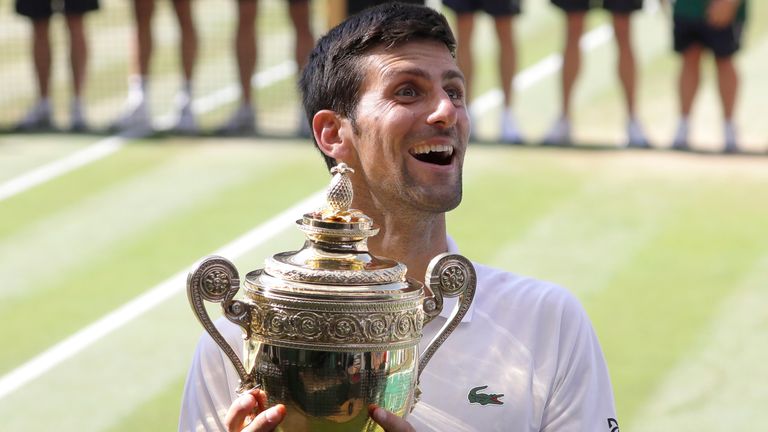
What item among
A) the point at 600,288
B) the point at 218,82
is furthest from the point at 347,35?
the point at 218,82

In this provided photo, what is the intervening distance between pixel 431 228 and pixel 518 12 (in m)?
8.21

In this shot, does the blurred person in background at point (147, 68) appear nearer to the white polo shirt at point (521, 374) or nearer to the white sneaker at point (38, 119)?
the white sneaker at point (38, 119)

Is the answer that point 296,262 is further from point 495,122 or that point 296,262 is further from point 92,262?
point 495,122

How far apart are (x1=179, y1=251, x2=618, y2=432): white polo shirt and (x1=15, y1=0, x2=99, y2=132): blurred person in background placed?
901cm

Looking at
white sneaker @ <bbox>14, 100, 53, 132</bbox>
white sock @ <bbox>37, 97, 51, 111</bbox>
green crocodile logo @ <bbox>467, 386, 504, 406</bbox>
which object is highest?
green crocodile logo @ <bbox>467, 386, 504, 406</bbox>

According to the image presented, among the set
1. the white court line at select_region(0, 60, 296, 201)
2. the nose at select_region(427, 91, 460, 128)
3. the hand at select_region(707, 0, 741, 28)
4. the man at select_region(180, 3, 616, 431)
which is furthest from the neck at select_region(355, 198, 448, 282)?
the hand at select_region(707, 0, 741, 28)

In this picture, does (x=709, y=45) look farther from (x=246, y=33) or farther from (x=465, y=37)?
(x=246, y=33)

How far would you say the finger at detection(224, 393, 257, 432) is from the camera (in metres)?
2.93

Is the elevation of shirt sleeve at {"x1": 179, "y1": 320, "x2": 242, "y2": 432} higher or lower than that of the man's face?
lower

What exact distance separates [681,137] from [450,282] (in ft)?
28.3

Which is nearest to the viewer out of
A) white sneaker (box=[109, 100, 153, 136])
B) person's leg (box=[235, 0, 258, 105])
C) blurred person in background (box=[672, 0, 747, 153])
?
blurred person in background (box=[672, 0, 747, 153])

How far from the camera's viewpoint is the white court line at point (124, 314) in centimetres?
789

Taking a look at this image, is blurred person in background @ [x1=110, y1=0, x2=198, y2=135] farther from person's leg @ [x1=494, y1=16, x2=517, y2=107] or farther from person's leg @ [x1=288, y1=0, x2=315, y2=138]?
person's leg @ [x1=494, y1=16, x2=517, y2=107]

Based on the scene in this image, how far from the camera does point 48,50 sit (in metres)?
12.2
